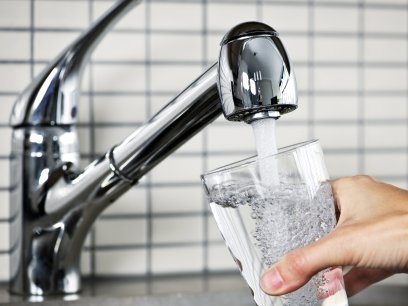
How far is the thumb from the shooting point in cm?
63

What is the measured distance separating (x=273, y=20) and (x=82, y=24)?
31 cm

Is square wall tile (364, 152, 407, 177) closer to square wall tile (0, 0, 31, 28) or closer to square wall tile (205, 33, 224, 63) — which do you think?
square wall tile (205, 33, 224, 63)

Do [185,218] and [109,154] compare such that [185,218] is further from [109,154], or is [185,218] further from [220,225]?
[220,225]

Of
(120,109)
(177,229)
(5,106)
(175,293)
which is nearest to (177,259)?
(177,229)

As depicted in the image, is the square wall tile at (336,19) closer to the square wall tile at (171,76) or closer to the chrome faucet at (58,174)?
the square wall tile at (171,76)

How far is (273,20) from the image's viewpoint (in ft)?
3.86

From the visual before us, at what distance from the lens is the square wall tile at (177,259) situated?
3.71ft

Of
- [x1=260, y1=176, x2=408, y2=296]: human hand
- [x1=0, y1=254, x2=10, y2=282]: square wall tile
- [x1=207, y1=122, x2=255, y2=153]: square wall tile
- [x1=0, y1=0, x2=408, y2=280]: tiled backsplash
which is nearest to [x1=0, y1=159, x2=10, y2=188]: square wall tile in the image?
[x1=0, y1=0, x2=408, y2=280]: tiled backsplash

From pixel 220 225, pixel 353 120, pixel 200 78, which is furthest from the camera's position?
pixel 353 120

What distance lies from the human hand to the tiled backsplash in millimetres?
403

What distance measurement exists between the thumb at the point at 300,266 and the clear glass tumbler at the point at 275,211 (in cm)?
2

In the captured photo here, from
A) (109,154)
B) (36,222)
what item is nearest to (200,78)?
(109,154)

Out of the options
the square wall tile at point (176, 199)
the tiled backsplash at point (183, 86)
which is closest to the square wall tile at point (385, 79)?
the tiled backsplash at point (183, 86)

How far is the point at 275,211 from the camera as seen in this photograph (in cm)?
64
